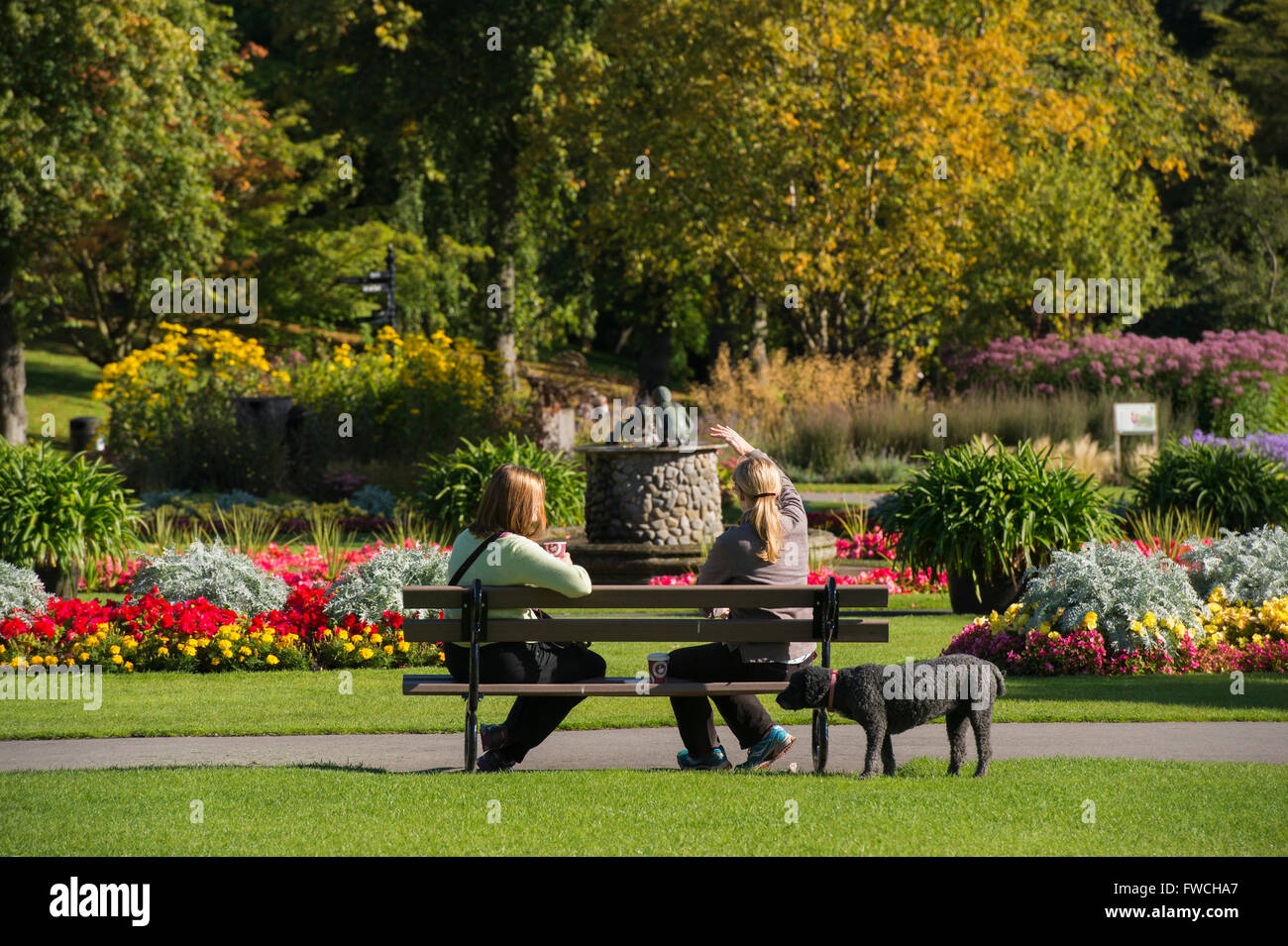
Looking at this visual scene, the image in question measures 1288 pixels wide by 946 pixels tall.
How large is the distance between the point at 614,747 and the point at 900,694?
1602 mm

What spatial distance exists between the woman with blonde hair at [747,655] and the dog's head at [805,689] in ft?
0.98

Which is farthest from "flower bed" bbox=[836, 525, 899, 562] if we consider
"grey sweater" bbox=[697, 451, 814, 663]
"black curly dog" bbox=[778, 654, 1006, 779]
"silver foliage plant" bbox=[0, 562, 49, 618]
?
"black curly dog" bbox=[778, 654, 1006, 779]

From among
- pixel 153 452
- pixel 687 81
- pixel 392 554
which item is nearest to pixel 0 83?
pixel 153 452

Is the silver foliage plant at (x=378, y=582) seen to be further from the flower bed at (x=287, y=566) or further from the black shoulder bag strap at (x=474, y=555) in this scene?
the black shoulder bag strap at (x=474, y=555)

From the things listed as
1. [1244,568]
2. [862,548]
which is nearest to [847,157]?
[862,548]

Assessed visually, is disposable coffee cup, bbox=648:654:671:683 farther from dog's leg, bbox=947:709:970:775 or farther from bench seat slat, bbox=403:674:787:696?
dog's leg, bbox=947:709:970:775

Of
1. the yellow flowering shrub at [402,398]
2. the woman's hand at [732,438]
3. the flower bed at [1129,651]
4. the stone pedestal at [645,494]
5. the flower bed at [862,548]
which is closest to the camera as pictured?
the woman's hand at [732,438]

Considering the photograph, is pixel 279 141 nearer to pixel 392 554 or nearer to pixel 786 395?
pixel 786 395

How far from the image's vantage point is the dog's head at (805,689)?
586 centimetres

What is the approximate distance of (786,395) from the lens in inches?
977

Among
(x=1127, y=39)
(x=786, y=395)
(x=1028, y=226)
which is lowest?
(x=786, y=395)

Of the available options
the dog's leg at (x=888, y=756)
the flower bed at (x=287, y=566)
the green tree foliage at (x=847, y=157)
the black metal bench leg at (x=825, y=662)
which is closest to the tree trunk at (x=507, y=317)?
the green tree foliage at (x=847, y=157)

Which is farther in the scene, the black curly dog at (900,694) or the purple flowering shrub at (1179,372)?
the purple flowering shrub at (1179,372)
